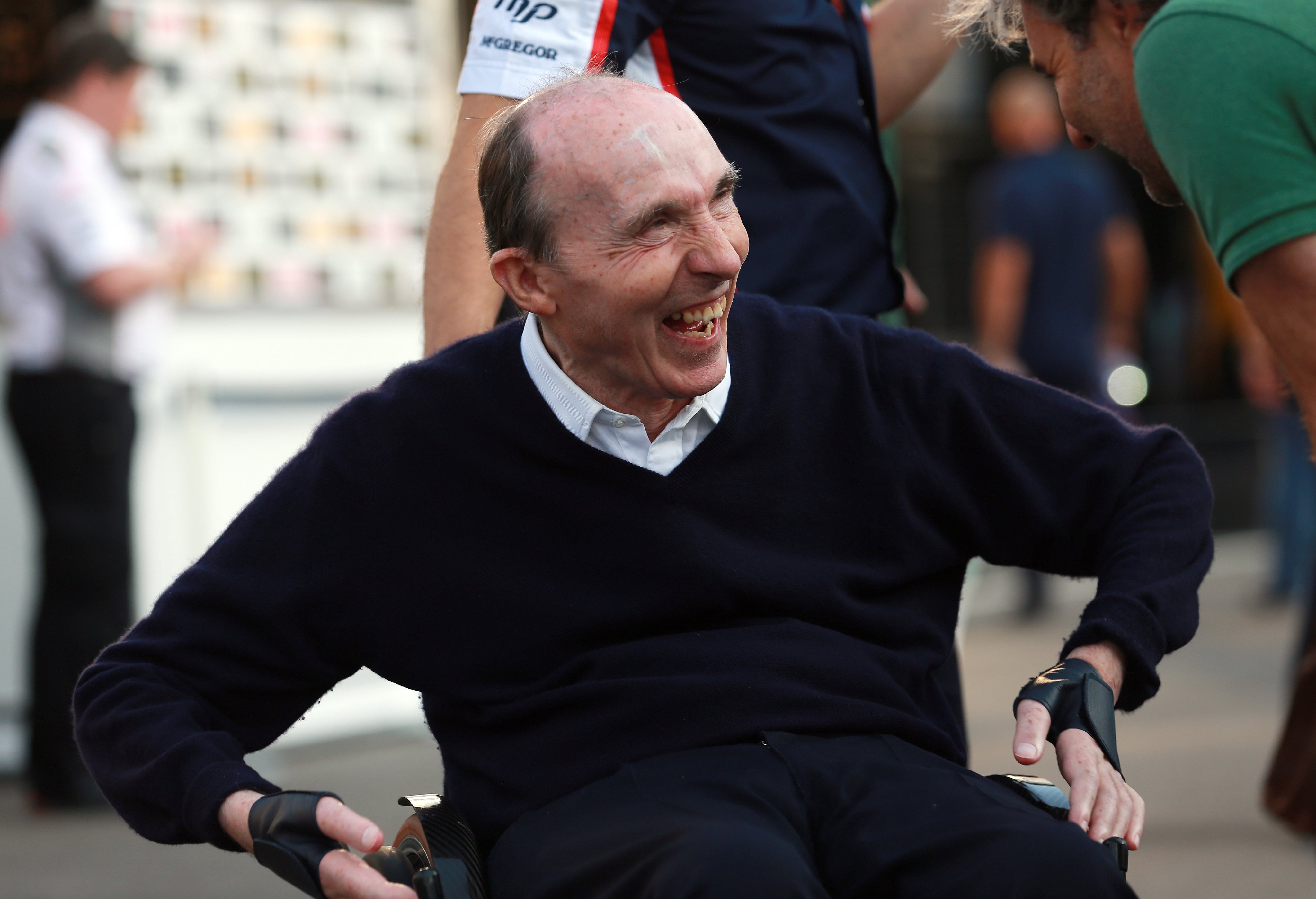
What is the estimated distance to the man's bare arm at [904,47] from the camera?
2707 millimetres

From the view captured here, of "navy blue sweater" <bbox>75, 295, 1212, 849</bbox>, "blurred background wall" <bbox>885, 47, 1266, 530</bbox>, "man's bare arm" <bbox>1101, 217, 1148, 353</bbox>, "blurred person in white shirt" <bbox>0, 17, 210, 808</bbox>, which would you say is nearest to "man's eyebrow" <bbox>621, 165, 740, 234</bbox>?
"navy blue sweater" <bbox>75, 295, 1212, 849</bbox>

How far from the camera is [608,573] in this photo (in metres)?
1.94

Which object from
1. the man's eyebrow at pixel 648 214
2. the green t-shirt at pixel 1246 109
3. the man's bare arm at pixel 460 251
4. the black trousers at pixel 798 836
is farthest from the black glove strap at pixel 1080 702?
the man's bare arm at pixel 460 251

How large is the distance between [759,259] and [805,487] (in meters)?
0.48

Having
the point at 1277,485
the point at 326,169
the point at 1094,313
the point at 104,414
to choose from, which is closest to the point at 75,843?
the point at 104,414

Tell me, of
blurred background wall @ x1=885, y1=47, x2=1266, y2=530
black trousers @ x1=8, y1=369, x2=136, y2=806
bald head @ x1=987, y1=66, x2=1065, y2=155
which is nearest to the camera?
black trousers @ x1=8, y1=369, x2=136, y2=806

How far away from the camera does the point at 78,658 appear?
15.1ft

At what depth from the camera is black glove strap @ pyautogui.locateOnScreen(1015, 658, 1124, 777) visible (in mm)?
1821

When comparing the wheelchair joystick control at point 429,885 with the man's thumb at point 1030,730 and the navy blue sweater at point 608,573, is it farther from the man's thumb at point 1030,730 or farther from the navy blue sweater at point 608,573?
the man's thumb at point 1030,730

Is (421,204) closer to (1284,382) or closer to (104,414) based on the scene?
(104,414)

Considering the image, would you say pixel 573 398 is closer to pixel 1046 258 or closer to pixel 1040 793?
pixel 1040 793

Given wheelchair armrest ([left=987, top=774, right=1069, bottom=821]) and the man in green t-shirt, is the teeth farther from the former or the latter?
wheelchair armrest ([left=987, top=774, right=1069, bottom=821])

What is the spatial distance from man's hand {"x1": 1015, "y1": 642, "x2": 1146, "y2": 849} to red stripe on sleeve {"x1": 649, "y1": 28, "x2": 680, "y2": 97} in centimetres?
105

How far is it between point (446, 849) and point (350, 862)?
129 millimetres
